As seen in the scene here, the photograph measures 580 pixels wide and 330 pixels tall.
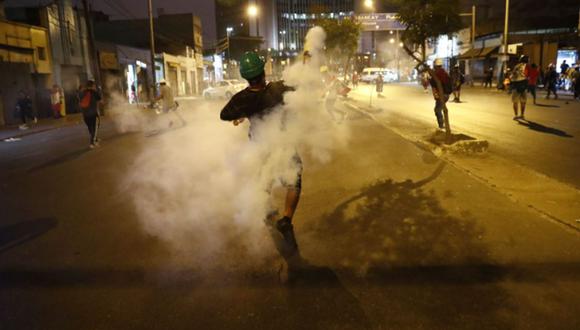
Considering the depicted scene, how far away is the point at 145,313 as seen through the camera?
317cm

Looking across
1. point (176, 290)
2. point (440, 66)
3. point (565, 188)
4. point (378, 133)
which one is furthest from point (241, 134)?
point (176, 290)

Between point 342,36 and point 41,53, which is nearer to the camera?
point 41,53

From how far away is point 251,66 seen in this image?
434 cm

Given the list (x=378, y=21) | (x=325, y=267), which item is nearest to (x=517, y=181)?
(x=325, y=267)

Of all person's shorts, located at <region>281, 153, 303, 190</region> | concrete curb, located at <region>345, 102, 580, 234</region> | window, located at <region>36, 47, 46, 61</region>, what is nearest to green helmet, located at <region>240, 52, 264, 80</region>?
person's shorts, located at <region>281, 153, 303, 190</region>

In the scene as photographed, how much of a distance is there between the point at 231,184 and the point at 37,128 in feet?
46.6

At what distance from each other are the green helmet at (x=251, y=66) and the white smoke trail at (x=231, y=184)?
1.33 ft

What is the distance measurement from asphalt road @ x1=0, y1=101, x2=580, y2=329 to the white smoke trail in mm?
151

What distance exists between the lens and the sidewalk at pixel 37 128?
16.0 metres

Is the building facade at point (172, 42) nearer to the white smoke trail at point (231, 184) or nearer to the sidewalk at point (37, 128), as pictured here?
the sidewalk at point (37, 128)

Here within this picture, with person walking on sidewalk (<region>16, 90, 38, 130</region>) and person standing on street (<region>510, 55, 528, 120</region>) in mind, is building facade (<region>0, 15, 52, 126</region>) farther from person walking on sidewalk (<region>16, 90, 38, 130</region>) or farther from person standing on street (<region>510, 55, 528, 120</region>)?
person standing on street (<region>510, 55, 528, 120</region>)

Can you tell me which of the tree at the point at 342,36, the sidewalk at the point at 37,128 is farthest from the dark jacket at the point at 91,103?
the tree at the point at 342,36

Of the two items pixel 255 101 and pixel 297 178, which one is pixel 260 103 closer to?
pixel 255 101

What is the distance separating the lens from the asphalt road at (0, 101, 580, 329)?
3078mm
